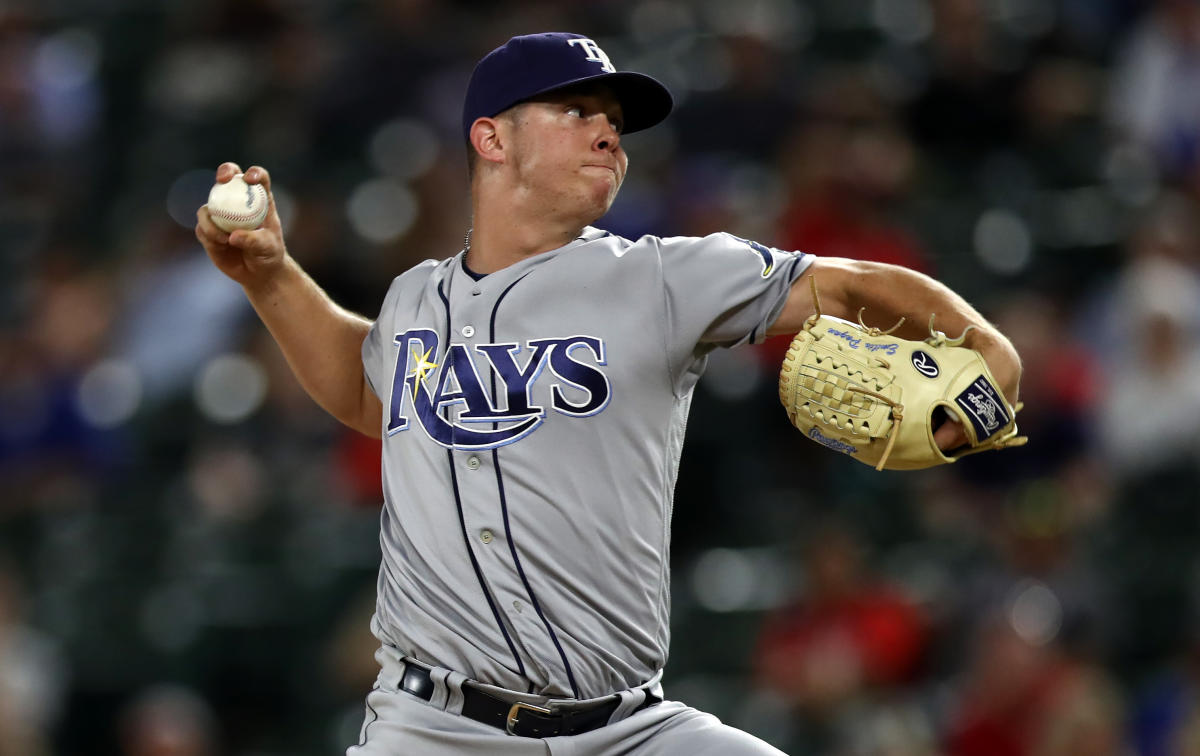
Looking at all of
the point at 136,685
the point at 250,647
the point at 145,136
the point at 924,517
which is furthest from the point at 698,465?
the point at 145,136

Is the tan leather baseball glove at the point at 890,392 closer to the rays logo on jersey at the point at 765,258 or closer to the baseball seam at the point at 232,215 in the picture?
the rays logo on jersey at the point at 765,258

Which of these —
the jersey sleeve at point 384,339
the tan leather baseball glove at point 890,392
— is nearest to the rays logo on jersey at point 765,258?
the tan leather baseball glove at point 890,392

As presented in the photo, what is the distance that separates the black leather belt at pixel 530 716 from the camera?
3.04m

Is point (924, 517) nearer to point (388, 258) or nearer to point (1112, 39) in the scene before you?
point (388, 258)

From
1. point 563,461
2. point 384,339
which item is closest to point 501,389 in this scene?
point 563,461

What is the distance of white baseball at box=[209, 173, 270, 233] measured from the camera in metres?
3.43

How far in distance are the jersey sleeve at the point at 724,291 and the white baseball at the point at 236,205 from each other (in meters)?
0.90

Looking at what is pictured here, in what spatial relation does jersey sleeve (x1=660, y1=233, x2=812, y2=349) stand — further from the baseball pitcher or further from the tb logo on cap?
the tb logo on cap

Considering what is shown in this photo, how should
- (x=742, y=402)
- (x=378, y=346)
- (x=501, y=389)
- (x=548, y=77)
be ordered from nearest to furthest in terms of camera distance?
(x=501, y=389), (x=548, y=77), (x=378, y=346), (x=742, y=402)

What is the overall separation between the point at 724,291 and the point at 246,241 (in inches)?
41.2

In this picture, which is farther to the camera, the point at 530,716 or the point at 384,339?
the point at 384,339

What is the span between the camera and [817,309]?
310 centimetres

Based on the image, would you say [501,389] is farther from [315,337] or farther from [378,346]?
[315,337]

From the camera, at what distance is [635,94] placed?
339 cm
